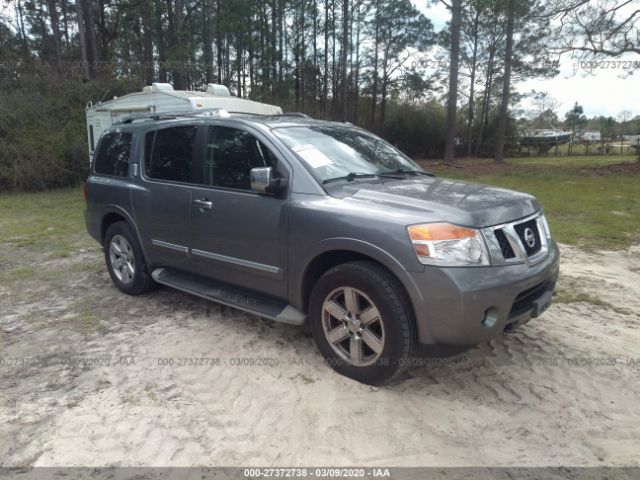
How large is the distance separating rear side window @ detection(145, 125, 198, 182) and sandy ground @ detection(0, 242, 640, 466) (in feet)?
4.38

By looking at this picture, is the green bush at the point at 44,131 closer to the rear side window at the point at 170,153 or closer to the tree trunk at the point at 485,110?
the rear side window at the point at 170,153

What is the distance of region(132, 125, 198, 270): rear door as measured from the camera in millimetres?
4324

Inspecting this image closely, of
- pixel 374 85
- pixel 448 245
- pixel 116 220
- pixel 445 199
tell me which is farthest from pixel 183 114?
pixel 374 85

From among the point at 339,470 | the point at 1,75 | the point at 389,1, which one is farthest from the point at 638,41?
the point at 1,75

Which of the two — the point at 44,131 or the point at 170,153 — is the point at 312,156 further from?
the point at 44,131

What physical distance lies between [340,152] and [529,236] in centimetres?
159

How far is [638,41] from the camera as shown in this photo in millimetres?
15773

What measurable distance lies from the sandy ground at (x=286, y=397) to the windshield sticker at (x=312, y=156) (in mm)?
1453

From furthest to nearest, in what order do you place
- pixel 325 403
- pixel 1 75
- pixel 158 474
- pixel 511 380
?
pixel 1 75, pixel 511 380, pixel 325 403, pixel 158 474

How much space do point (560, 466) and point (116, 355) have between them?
10.2 ft

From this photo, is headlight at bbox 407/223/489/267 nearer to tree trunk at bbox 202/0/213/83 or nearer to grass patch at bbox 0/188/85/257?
grass patch at bbox 0/188/85/257

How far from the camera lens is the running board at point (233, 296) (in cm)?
359

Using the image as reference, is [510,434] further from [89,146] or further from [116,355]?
[89,146]

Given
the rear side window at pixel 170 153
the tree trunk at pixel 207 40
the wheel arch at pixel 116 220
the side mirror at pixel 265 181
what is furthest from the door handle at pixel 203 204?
the tree trunk at pixel 207 40
